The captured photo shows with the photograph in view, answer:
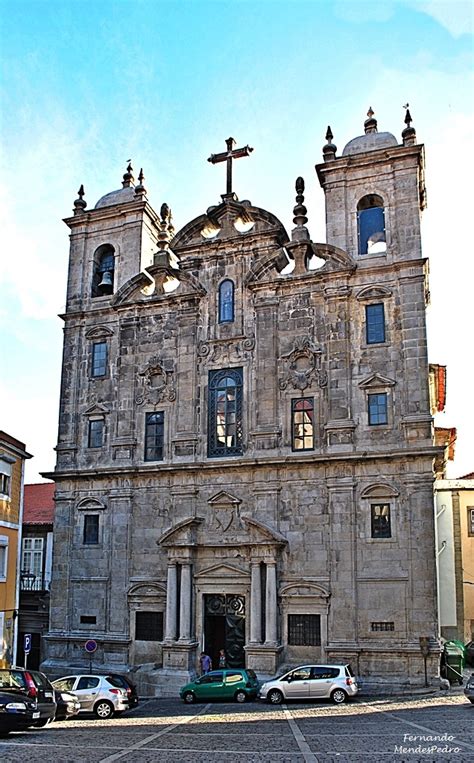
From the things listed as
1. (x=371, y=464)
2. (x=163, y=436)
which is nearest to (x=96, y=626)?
(x=163, y=436)

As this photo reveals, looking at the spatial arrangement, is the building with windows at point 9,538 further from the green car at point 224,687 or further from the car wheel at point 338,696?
the car wheel at point 338,696

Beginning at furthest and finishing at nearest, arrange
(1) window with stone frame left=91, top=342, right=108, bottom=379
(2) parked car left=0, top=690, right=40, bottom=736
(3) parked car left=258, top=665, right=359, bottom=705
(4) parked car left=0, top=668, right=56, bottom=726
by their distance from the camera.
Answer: (1) window with stone frame left=91, top=342, right=108, bottom=379
(3) parked car left=258, top=665, right=359, bottom=705
(4) parked car left=0, top=668, right=56, bottom=726
(2) parked car left=0, top=690, right=40, bottom=736

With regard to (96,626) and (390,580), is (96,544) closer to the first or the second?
(96,626)

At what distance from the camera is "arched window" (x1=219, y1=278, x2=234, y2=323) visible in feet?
108

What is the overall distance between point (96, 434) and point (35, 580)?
835 centimetres

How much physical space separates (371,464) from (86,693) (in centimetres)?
1263

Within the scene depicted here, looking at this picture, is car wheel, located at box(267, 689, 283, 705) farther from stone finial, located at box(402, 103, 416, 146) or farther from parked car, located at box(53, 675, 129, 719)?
stone finial, located at box(402, 103, 416, 146)

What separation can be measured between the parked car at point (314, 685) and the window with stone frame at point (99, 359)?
1574 centimetres

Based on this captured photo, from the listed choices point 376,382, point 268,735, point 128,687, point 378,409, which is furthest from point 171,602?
point 268,735

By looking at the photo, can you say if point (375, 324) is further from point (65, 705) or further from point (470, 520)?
point (65, 705)

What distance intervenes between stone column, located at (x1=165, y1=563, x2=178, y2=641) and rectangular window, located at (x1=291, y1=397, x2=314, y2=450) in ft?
22.4

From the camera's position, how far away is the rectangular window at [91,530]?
32.6m

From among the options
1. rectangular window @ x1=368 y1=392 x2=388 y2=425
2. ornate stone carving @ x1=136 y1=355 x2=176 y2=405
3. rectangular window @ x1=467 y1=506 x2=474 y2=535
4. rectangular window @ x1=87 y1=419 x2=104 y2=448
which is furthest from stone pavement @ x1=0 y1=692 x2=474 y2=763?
rectangular window @ x1=467 y1=506 x2=474 y2=535

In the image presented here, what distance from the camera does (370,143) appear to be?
3275 cm
